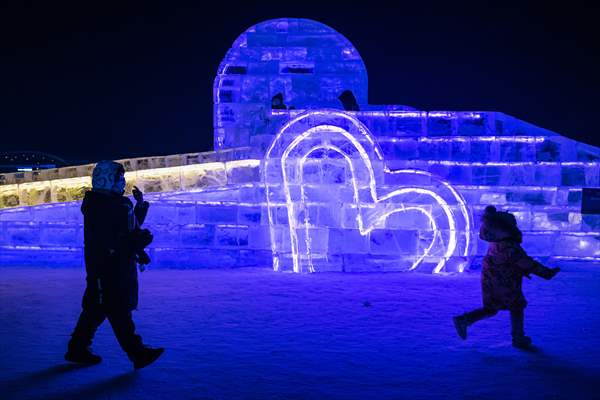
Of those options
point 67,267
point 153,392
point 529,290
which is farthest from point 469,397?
point 67,267

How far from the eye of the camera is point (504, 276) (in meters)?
5.73

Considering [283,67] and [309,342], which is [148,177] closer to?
[283,67]

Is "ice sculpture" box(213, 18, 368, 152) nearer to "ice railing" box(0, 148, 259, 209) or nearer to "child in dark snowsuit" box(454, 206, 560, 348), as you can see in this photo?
"ice railing" box(0, 148, 259, 209)

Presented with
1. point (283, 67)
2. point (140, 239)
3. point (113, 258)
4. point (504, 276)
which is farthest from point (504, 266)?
point (283, 67)

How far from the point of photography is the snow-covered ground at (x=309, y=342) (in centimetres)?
463

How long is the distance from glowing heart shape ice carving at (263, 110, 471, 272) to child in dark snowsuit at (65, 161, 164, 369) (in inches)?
202

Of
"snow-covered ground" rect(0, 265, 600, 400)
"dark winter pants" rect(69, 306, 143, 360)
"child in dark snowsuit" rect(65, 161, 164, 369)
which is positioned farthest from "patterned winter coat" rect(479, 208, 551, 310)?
"dark winter pants" rect(69, 306, 143, 360)

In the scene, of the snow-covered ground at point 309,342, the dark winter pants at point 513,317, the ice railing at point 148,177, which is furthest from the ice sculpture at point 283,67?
the dark winter pants at point 513,317

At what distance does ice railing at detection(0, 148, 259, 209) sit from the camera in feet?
34.8

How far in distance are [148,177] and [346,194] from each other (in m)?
3.08

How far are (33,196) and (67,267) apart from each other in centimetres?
126

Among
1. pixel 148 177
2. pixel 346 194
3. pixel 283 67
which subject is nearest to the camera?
pixel 346 194

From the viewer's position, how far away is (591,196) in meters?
10.4

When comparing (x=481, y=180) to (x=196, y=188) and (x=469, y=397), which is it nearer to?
(x=196, y=188)
